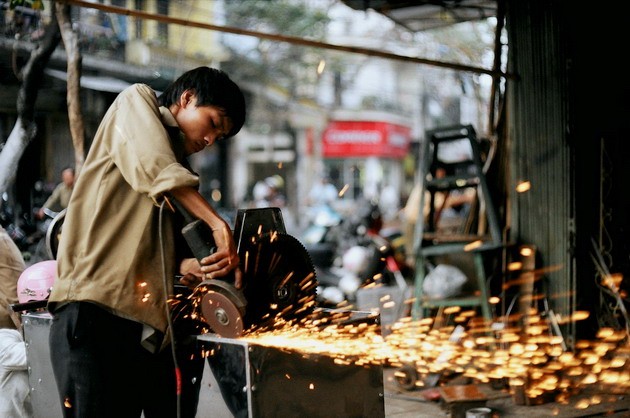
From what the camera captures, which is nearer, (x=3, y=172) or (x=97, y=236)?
(x=97, y=236)

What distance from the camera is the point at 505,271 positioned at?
6.60 metres

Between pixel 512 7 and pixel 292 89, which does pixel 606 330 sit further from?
pixel 292 89

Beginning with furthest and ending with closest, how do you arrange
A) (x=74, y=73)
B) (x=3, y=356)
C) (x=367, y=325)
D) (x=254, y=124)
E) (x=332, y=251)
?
(x=254, y=124)
(x=332, y=251)
(x=74, y=73)
(x=3, y=356)
(x=367, y=325)

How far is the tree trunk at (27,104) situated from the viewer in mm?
5641

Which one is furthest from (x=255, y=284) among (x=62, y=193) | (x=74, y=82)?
(x=62, y=193)

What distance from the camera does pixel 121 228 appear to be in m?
2.54

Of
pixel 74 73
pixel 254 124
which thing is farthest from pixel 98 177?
pixel 254 124

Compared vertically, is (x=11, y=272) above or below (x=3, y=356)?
above

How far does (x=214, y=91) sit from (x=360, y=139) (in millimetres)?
32440

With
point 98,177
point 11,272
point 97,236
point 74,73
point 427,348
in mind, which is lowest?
point 427,348

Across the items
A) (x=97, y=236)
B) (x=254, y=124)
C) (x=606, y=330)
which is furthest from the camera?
(x=254, y=124)

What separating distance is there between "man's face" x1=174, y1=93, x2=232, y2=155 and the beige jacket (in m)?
0.10

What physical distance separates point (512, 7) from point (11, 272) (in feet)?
16.0

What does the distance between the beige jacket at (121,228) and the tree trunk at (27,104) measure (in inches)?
135
